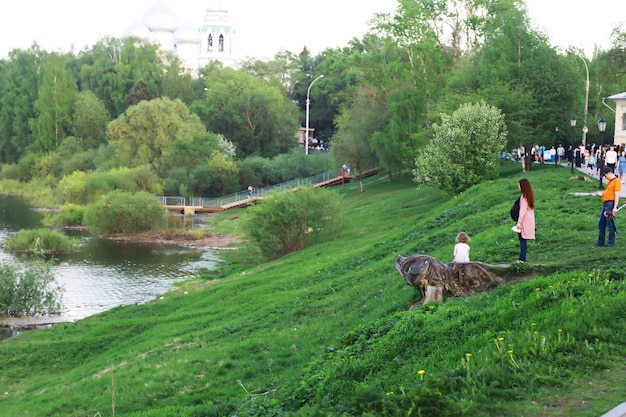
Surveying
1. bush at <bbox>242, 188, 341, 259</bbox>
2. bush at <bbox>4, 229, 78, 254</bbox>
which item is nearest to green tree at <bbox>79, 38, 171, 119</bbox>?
bush at <bbox>4, 229, 78, 254</bbox>

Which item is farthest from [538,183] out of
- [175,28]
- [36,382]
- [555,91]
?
[175,28]

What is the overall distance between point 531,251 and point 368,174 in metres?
53.8

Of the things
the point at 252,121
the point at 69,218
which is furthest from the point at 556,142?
the point at 252,121

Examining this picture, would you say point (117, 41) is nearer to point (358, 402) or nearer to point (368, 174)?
point (368, 174)

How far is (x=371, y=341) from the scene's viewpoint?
470 inches

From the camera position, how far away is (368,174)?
70.4 metres

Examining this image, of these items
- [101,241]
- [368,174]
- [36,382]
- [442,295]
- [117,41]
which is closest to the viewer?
[442,295]

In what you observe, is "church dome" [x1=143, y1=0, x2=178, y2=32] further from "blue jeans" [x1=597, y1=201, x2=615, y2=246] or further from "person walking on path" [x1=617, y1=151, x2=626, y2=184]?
"blue jeans" [x1=597, y1=201, x2=615, y2=246]

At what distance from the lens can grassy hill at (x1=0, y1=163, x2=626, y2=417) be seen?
820 centimetres

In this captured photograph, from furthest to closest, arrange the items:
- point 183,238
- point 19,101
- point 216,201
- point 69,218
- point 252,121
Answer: point 19,101, point 252,121, point 216,201, point 69,218, point 183,238

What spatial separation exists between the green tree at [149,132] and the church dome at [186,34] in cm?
4952

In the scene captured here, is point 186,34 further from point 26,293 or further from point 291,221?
point 26,293

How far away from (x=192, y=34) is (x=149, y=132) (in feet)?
173

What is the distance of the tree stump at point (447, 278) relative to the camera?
13109mm
